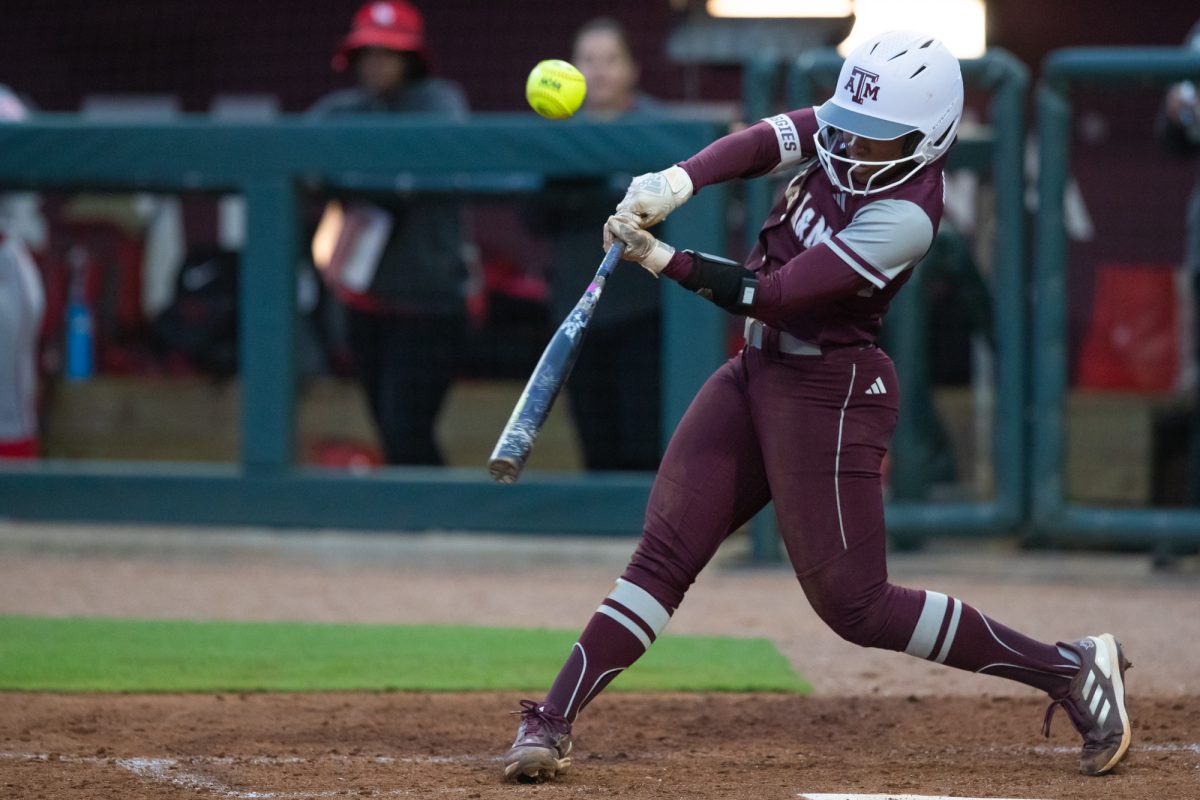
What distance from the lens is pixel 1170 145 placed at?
6699 millimetres

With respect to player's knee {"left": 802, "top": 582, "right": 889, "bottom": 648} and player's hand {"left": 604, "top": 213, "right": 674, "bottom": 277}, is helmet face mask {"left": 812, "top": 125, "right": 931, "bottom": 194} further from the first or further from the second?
player's knee {"left": 802, "top": 582, "right": 889, "bottom": 648}

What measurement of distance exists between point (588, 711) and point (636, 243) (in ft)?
5.26

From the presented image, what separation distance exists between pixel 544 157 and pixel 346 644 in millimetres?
2462

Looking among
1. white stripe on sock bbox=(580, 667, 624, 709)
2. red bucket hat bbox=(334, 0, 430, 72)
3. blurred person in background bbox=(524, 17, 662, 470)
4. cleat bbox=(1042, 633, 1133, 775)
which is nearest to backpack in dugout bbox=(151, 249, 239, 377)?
red bucket hat bbox=(334, 0, 430, 72)

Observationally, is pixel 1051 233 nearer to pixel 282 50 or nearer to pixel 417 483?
pixel 417 483

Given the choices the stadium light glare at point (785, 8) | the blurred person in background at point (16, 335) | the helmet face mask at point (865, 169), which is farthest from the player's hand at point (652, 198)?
the stadium light glare at point (785, 8)

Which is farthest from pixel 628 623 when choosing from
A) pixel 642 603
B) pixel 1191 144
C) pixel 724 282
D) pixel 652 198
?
pixel 1191 144

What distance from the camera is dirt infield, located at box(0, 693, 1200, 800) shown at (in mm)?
3574

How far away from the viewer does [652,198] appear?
11.7ft

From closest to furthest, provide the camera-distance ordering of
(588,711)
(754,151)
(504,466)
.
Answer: (504,466) → (754,151) → (588,711)

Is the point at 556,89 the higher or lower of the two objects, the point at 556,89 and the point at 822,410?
the higher

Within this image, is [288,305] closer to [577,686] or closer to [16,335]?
[16,335]

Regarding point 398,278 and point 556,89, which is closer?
point 556,89

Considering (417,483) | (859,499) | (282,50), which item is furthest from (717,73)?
(859,499)
